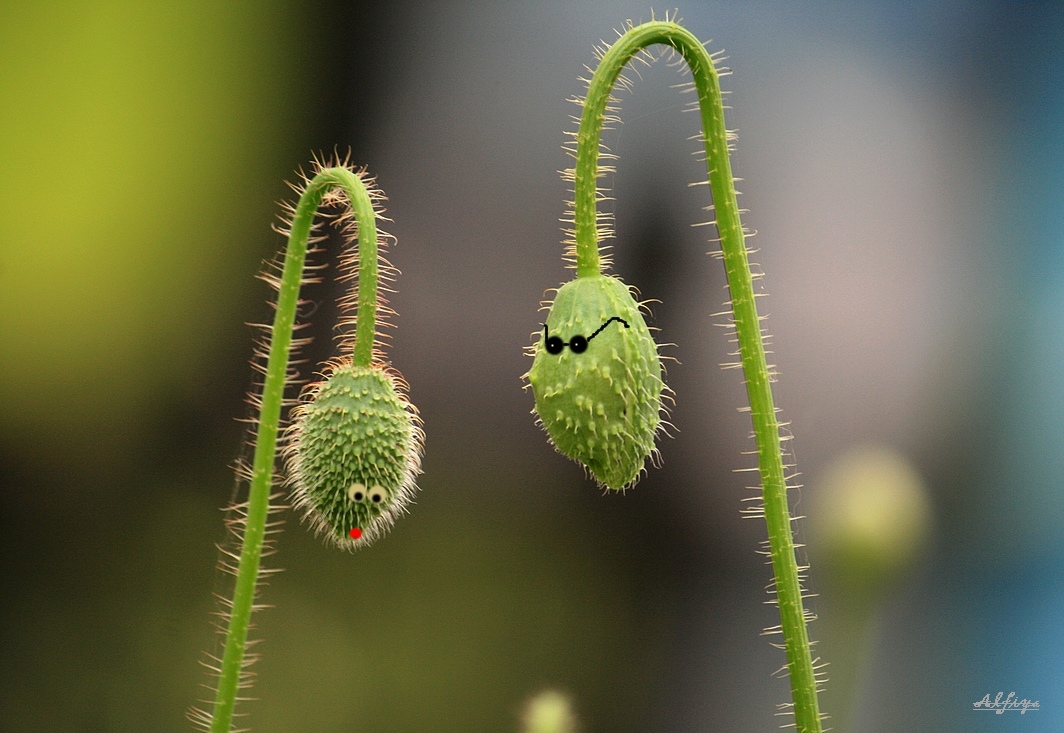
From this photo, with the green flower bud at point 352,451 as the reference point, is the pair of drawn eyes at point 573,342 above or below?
above

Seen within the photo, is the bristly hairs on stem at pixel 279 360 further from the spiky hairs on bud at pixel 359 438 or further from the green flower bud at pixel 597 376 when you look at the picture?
the green flower bud at pixel 597 376

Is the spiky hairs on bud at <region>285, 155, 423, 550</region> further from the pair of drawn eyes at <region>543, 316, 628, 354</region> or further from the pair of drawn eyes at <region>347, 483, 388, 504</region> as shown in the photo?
the pair of drawn eyes at <region>543, 316, 628, 354</region>

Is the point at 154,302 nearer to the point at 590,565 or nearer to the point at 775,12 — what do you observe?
the point at 590,565

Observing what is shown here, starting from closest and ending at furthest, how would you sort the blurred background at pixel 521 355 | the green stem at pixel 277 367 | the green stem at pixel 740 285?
the green stem at pixel 740 285 → the green stem at pixel 277 367 → the blurred background at pixel 521 355

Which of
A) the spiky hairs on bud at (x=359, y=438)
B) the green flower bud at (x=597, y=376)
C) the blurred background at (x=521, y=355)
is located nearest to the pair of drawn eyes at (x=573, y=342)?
the green flower bud at (x=597, y=376)

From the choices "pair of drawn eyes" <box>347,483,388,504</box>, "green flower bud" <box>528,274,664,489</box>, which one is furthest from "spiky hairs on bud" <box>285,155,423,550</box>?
"green flower bud" <box>528,274,664,489</box>

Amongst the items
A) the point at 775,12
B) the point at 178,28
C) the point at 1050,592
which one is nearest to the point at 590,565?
the point at 1050,592

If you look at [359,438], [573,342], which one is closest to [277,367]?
[359,438]
